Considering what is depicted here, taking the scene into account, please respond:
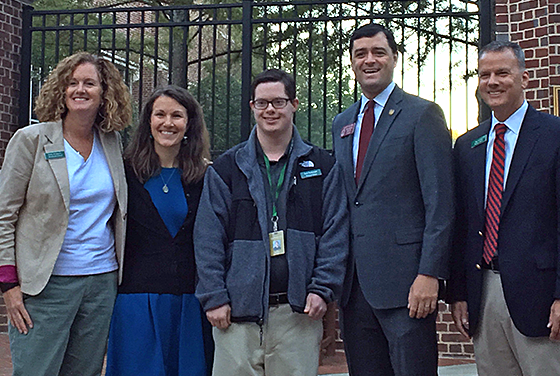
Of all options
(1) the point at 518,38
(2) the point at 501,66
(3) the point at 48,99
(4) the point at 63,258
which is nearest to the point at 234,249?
(4) the point at 63,258

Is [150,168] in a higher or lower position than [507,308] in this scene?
higher

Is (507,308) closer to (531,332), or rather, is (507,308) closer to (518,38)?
(531,332)

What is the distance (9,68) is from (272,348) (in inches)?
185

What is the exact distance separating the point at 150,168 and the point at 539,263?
201 cm

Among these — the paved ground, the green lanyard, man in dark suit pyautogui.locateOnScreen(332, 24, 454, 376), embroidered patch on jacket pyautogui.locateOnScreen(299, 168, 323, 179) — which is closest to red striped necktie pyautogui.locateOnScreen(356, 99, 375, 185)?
man in dark suit pyautogui.locateOnScreen(332, 24, 454, 376)

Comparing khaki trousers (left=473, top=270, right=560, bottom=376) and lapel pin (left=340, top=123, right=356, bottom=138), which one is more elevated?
lapel pin (left=340, top=123, right=356, bottom=138)

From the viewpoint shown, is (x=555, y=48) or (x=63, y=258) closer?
(x=63, y=258)

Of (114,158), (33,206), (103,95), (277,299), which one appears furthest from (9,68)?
(277,299)

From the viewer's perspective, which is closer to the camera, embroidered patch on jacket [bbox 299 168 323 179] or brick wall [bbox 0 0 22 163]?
embroidered patch on jacket [bbox 299 168 323 179]

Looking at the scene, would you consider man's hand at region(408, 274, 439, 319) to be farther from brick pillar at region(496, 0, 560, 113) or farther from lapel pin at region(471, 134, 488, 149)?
brick pillar at region(496, 0, 560, 113)

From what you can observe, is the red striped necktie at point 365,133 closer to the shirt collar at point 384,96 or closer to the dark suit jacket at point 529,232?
the shirt collar at point 384,96

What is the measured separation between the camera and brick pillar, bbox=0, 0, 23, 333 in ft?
20.2

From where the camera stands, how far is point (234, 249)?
3.01 m

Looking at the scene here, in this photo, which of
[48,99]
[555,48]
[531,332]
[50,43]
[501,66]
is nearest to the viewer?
[531,332]
